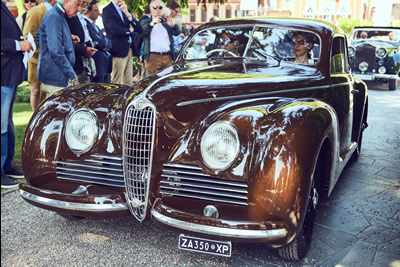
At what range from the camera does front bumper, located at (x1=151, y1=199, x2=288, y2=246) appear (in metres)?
2.55

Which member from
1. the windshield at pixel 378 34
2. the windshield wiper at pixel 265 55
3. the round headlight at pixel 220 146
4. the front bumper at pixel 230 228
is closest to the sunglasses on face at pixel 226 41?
the windshield wiper at pixel 265 55

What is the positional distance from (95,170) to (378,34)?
1308 centimetres

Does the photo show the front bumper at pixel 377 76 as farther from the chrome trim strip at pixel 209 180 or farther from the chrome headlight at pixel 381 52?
the chrome trim strip at pixel 209 180

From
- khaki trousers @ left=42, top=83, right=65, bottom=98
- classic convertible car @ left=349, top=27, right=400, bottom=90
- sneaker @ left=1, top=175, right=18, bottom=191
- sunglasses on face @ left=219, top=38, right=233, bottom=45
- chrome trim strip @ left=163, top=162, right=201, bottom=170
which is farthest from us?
classic convertible car @ left=349, top=27, right=400, bottom=90

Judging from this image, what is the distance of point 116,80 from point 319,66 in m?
3.90

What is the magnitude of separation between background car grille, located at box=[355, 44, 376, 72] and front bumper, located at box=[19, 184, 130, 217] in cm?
1156

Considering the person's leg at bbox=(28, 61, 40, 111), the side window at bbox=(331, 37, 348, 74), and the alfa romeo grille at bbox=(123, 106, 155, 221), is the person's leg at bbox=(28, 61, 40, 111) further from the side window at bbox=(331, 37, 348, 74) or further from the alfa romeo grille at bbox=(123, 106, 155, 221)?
the side window at bbox=(331, 37, 348, 74)

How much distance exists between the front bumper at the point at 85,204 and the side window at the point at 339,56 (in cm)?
260

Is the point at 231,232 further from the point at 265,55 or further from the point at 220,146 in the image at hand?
the point at 265,55

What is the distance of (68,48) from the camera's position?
4824mm

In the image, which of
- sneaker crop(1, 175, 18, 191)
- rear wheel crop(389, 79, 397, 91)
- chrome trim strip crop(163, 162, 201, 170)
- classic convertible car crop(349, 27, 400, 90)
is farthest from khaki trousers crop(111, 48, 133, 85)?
rear wheel crop(389, 79, 397, 91)

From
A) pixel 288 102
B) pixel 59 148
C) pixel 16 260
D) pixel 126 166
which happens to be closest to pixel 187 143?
pixel 126 166

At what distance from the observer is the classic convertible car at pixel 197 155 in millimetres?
2646

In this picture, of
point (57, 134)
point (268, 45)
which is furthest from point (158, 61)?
point (57, 134)
